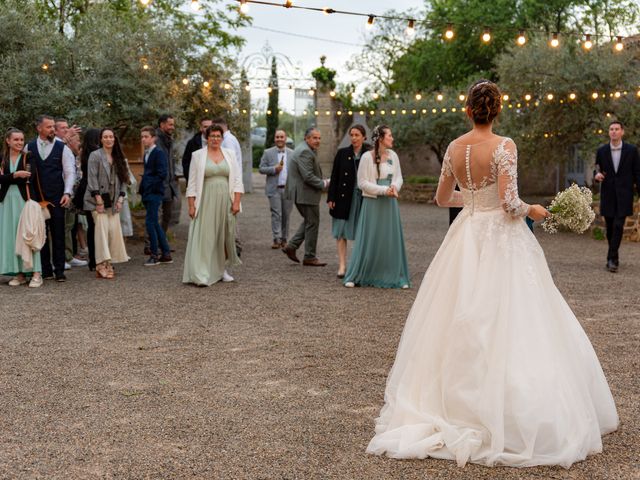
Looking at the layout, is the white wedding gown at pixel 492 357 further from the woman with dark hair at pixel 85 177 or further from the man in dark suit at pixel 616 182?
the man in dark suit at pixel 616 182

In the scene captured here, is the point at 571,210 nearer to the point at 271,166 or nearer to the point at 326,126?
the point at 271,166

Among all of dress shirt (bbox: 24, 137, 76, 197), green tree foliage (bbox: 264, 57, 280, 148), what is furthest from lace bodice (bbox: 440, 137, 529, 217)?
green tree foliage (bbox: 264, 57, 280, 148)

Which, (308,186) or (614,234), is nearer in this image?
(614,234)

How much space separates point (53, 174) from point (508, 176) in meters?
6.84

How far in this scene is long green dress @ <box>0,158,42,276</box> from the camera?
384 inches

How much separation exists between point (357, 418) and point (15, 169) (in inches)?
255

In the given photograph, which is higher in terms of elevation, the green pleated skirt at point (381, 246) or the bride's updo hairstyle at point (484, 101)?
the bride's updo hairstyle at point (484, 101)

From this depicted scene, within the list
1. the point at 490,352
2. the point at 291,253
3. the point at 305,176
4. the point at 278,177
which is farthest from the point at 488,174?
the point at 278,177

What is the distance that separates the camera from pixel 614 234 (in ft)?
36.0

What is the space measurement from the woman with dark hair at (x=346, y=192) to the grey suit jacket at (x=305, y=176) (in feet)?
2.41

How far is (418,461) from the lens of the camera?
4.07 meters

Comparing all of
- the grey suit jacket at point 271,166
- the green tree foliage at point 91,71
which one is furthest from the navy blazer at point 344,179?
the green tree foliage at point 91,71

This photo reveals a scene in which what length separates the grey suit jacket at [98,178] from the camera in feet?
33.4

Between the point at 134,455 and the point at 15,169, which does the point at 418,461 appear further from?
the point at 15,169
